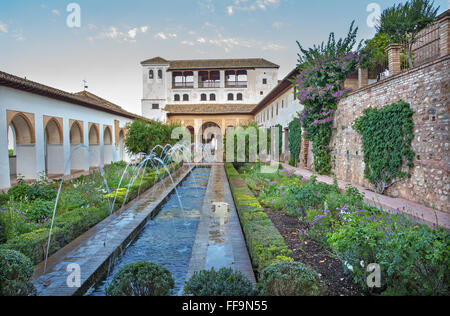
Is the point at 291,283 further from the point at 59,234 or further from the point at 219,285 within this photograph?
the point at 59,234

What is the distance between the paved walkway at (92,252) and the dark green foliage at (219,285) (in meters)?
1.44

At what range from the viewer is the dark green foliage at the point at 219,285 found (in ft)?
7.89

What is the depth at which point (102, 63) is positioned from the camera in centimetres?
→ 899

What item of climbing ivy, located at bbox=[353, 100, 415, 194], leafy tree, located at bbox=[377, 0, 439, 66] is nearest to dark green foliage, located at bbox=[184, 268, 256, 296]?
climbing ivy, located at bbox=[353, 100, 415, 194]

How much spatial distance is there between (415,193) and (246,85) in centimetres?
2803

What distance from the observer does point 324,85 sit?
10516mm

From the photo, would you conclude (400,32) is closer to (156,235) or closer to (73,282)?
(156,235)

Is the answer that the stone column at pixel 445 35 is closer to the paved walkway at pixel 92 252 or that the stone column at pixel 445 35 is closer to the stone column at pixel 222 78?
the paved walkway at pixel 92 252

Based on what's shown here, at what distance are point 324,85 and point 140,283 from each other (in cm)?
982

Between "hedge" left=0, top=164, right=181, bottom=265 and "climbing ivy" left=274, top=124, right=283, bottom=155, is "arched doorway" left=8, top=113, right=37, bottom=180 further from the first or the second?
"climbing ivy" left=274, top=124, right=283, bottom=155

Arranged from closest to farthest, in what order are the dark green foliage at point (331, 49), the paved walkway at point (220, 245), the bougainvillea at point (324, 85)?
the paved walkway at point (220, 245) → the bougainvillea at point (324, 85) → the dark green foliage at point (331, 49)

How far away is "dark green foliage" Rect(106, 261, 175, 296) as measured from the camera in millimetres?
2502

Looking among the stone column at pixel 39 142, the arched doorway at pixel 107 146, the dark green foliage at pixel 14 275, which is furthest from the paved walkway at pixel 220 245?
the arched doorway at pixel 107 146

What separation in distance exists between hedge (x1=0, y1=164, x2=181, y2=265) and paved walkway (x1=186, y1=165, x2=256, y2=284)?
6.70 feet
